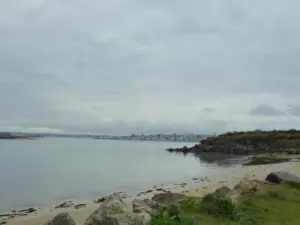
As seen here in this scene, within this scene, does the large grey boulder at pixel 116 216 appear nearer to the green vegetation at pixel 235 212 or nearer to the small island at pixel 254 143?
the green vegetation at pixel 235 212

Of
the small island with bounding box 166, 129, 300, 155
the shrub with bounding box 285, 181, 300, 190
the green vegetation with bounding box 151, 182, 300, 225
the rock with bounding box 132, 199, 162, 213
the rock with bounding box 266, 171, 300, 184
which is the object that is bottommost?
the rock with bounding box 132, 199, 162, 213

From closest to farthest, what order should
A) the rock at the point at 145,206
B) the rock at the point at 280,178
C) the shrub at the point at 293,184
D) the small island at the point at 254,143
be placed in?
the rock at the point at 145,206 → the shrub at the point at 293,184 → the rock at the point at 280,178 → the small island at the point at 254,143

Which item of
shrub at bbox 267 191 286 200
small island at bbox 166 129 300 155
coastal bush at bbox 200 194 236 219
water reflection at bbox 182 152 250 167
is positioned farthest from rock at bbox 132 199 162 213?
small island at bbox 166 129 300 155

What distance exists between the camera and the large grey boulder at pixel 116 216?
8953mm

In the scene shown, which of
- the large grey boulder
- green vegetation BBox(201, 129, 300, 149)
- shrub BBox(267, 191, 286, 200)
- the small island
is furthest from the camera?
green vegetation BBox(201, 129, 300, 149)

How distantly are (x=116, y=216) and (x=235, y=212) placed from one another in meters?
3.95

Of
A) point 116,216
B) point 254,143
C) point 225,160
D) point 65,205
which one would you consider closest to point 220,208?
point 116,216

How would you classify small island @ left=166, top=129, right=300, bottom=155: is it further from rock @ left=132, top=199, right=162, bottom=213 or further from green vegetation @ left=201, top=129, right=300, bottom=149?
rock @ left=132, top=199, right=162, bottom=213

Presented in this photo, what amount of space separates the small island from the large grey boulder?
245 ft

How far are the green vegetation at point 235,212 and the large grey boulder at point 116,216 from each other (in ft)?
0.96

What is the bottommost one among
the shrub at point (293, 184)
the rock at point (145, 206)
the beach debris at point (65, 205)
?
the beach debris at point (65, 205)

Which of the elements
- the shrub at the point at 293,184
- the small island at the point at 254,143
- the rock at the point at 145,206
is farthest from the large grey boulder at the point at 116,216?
the small island at the point at 254,143

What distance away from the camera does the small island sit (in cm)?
8544

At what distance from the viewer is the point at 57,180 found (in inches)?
1436
